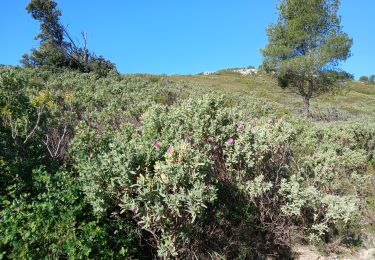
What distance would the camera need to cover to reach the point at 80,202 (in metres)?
4.27

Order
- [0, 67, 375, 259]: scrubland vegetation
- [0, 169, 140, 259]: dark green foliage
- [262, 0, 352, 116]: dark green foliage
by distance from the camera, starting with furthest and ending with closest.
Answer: [262, 0, 352, 116]: dark green foliage → [0, 67, 375, 259]: scrubland vegetation → [0, 169, 140, 259]: dark green foliage

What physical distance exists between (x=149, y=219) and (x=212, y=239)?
1617 mm

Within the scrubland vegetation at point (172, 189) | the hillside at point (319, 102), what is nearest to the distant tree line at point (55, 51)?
the hillside at point (319, 102)

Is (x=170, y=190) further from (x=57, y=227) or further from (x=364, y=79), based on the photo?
(x=364, y=79)

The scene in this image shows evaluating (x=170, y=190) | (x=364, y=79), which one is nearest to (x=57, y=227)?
(x=170, y=190)

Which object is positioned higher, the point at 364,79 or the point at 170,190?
the point at 364,79

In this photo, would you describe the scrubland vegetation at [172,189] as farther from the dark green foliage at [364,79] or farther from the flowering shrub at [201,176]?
the dark green foliage at [364,79]

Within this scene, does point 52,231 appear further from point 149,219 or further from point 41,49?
point 41,49

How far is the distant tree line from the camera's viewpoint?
26469mm

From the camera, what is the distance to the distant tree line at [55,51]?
86.8 feet

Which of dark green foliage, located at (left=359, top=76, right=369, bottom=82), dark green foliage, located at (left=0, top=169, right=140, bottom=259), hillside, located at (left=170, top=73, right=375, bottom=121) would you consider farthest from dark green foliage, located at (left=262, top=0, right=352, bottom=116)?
dark green foliage, located at (left=359, top=76, right=369, bottom=82)

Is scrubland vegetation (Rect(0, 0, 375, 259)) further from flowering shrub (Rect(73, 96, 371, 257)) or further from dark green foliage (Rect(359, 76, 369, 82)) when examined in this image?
dark green foliage (Rect(359, 76, 369, 82))

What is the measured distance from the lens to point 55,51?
26.8 m

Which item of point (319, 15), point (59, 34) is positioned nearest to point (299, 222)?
point (319, 15)
